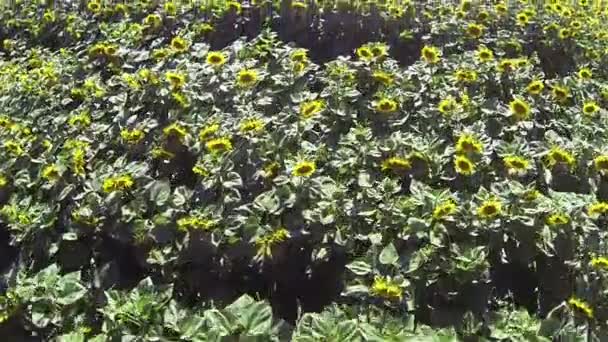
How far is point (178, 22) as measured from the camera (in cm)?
380

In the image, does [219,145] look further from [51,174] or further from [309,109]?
[51,174]

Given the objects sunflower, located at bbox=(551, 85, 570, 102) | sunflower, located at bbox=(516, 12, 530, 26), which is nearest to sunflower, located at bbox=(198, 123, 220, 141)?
sunflower, located at bbox=(551, 85, 570, 102)

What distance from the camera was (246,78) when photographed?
9.12 ft

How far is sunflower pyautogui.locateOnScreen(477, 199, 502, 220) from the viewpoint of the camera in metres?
2.08

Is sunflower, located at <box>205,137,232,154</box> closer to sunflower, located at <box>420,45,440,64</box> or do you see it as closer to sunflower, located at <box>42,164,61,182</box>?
sunflower, located at <box>42,164,61,182</box>

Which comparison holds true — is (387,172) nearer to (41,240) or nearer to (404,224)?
(404,224)

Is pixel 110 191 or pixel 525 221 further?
pixel 110 191

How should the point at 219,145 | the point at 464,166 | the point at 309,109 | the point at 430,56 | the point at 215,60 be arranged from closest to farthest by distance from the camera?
the point at 464,166 < the point at 219,145 < the point at 309,109 < the point at 215,60 < the point at 430,56

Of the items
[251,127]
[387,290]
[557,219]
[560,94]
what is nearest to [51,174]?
[251,127]

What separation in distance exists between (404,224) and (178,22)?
2.10m

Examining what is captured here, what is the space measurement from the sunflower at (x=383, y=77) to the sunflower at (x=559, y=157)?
68 cm

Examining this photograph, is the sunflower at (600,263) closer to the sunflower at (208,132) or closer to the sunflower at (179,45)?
the sunflower at (208,132)

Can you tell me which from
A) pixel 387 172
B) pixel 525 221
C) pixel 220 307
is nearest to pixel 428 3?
pixel 387 172

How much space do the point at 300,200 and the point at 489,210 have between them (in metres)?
0.55
